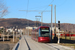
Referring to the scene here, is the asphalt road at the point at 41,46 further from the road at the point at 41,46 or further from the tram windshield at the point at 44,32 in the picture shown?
the tram windshield at the point at 44,32

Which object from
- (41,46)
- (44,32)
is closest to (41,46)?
(41,46)

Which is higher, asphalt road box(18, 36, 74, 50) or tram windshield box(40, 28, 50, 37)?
tram windshield box(40, 28, 50, 37)

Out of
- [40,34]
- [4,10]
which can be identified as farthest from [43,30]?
[4,10]

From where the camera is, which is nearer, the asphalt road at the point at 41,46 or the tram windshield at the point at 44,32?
the asphalt road at the point at 41,46

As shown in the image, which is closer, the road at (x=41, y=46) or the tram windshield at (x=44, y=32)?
the road at (x=41, y=46)

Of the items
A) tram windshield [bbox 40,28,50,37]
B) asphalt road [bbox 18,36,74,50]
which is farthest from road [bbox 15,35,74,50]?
tram windshield [bbox 40,28,50,37]

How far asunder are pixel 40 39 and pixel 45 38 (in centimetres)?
98

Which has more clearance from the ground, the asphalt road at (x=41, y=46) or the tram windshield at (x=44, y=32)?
the tram windshield at (x=44, y=32)

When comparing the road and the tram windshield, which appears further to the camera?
the tram windshield

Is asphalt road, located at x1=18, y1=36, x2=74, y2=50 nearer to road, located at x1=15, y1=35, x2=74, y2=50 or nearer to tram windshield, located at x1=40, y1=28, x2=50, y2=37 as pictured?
road, located at x1=15, y1=35, x2=74, y2=50

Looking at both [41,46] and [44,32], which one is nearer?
[41,46]

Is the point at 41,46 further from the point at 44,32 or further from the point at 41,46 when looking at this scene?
the point at 44,32

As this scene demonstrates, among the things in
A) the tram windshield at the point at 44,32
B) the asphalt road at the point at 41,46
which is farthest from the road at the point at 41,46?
the tram windshield at the point at 44,32

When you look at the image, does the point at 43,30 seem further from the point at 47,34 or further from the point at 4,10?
the point at 4,10
